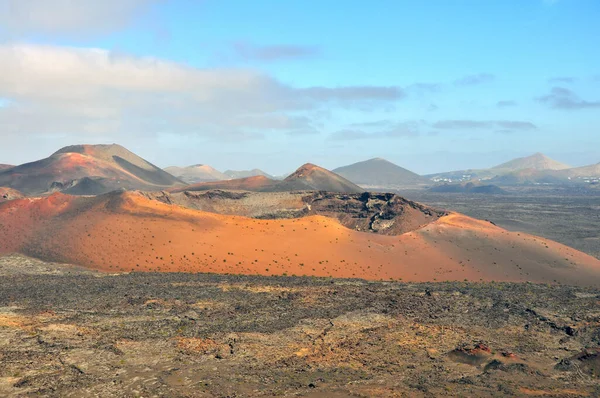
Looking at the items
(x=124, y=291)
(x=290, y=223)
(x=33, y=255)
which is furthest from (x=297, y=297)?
(x=33, y=255)

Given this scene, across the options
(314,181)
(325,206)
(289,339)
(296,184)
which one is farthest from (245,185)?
(289,339)

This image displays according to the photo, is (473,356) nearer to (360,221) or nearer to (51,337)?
(51,337)

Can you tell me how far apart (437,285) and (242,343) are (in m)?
19.9

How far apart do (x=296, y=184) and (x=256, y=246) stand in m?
74.5

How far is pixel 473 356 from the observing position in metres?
21.9

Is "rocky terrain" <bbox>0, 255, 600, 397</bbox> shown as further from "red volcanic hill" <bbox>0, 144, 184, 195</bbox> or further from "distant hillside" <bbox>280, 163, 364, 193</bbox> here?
"red volcanic hill" <bbox>0, 144, 184, 195</bbox>

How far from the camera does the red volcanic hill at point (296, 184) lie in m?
117

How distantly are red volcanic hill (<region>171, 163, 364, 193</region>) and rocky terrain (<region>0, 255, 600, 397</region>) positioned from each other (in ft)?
263

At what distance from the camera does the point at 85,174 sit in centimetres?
13862

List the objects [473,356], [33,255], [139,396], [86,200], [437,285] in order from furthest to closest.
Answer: [86,200] → [33,255] → [437,285] → [473,356] → [139,396]

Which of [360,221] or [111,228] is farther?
[360,221]

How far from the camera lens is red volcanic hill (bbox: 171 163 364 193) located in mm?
117394

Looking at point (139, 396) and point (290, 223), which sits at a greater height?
point (290, 223)

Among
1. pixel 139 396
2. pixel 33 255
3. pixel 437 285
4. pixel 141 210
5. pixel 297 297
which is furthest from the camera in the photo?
pixel 141 210
